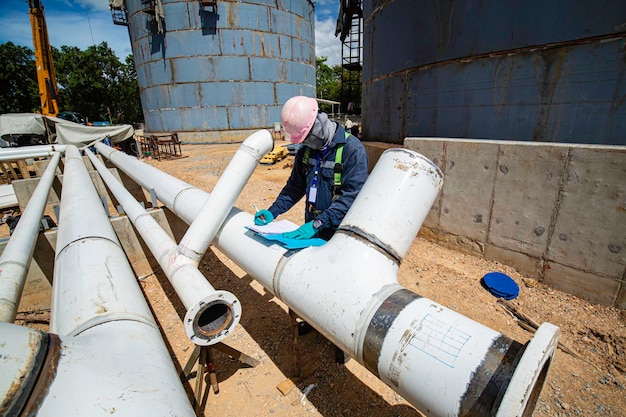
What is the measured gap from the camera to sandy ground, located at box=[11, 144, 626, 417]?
2365 mm

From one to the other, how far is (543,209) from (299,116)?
10.5 ft

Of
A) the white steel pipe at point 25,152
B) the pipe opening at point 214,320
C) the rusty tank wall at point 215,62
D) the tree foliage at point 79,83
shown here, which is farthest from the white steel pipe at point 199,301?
the tree foliage at point 79,83

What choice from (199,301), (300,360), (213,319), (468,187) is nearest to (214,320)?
(213,319)

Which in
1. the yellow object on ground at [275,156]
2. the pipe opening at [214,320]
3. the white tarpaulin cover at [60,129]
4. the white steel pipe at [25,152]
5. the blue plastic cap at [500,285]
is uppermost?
the white tarpaulin cover at [60,129]

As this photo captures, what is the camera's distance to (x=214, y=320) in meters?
1.84

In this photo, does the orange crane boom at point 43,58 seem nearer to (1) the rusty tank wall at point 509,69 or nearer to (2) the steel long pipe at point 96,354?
(1) the rusty tank wall at point 509,69

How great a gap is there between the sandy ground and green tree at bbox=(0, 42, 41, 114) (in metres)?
44.8

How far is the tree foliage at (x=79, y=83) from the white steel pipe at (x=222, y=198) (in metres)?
44.1

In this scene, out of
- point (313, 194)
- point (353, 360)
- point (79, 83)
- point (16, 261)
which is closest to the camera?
point (16, 261)

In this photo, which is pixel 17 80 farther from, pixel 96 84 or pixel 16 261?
pixel 16 261

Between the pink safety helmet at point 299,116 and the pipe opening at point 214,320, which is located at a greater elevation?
the pink safety helmet at point 299,116

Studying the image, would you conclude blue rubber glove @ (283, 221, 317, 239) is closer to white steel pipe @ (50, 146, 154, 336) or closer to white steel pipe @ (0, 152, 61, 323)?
white steel pipe @ (50, 146, 154, 336)

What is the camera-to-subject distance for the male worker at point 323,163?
2.21 meters

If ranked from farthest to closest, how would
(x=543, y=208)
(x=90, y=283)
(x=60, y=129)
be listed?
(x=60, y=129)
(x=543, y=208)
(x=90, y=283)
